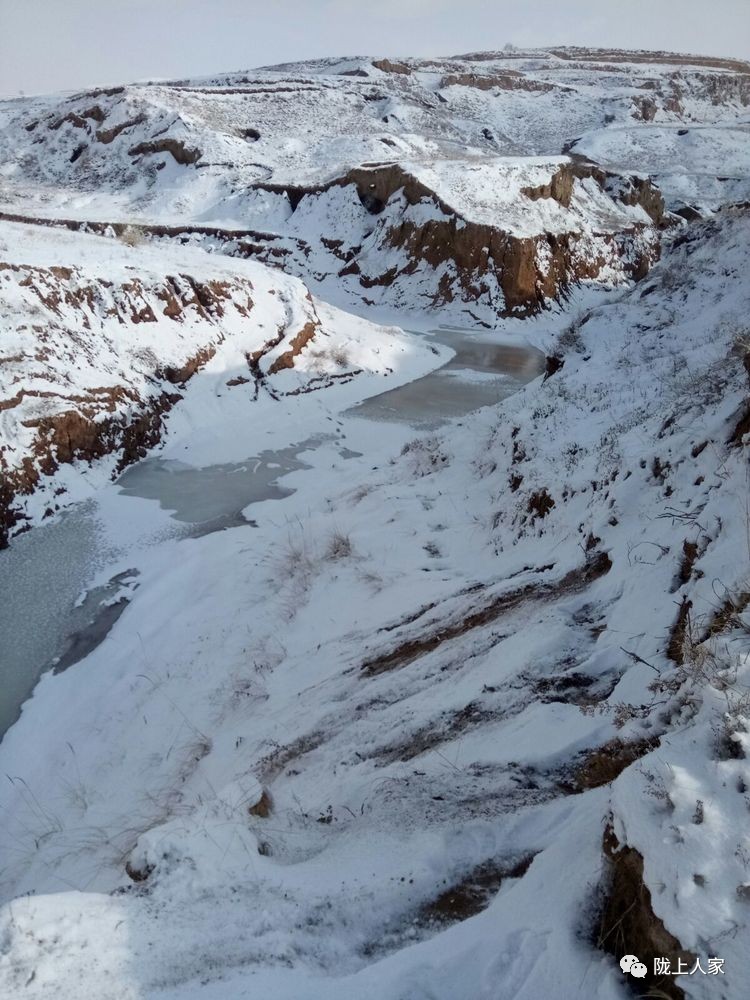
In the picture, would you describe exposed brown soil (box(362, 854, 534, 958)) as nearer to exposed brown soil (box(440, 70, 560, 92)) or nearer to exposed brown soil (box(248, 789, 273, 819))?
exposed brown soil (box(248, 789, 273, 819))

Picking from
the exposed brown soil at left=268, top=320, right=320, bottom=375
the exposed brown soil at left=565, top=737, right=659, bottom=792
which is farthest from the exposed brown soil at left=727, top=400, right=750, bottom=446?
the exposed brown soil at left=268, top=320, right=320, bottom=375

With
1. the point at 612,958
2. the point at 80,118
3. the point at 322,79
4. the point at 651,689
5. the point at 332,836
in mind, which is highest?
the point at 322,79

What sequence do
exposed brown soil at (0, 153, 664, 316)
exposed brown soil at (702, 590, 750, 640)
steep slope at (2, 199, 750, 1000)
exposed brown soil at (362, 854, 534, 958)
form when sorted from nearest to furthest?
steep slope at (2, 199, 750, 1000) < exposed brown soil at (362, 854, 534, 958) < exposed brown soil at (702, 590, 750, 640) < exposed brown soil at (0, 153, 664, 316)

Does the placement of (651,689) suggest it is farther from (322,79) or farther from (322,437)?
(322,79)

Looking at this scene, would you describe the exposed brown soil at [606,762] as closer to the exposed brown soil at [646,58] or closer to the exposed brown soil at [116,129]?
the exposed brown soil at [116,129]

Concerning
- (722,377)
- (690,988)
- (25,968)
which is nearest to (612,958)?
(690,988)

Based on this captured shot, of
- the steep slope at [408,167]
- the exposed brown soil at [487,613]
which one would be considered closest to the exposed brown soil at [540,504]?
the exposed brown soil at [487,613]

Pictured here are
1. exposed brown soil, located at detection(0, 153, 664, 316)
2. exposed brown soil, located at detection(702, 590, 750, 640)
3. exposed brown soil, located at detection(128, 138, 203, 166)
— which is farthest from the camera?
exposed brown soil, located at detection(128, 138, 203, 166)
